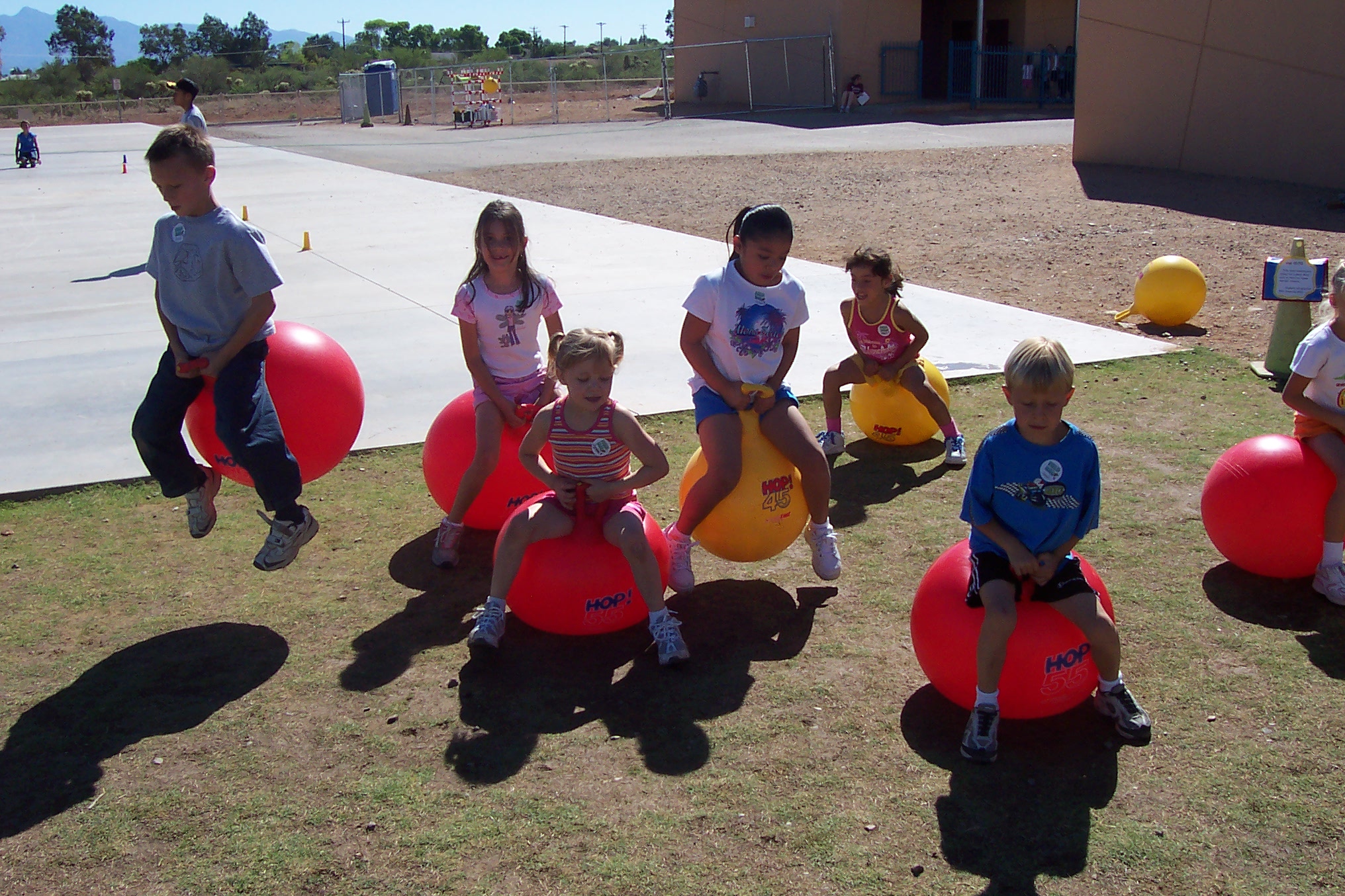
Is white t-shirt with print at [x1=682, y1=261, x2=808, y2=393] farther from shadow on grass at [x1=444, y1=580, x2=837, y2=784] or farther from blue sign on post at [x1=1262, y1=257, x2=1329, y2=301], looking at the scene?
blue sign on post at [x1=1262, y1=257, x2=1329, y2=301]

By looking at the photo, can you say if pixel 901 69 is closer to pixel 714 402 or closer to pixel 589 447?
pixel 714 402

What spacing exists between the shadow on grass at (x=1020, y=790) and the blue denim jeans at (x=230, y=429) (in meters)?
2.66

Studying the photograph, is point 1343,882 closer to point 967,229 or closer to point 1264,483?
point 1264,483

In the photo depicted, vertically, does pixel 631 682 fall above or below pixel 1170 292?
below

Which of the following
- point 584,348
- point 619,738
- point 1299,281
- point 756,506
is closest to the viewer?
point 619,738

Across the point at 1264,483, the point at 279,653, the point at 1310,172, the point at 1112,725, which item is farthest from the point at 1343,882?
the point at 1310,172

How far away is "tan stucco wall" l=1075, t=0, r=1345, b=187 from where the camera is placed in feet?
52.5

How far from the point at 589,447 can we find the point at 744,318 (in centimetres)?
97

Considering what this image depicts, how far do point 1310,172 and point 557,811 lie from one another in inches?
666

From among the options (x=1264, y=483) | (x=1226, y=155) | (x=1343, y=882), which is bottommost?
(x=1343, y=882)

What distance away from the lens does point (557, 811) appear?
338cm

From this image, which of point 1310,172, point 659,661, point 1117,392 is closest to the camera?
point 659,661

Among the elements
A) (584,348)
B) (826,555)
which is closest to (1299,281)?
(826,555)

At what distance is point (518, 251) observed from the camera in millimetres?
5074
